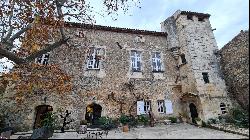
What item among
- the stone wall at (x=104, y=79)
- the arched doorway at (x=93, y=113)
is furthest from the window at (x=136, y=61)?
the arched doorway at (x=93, y=113)

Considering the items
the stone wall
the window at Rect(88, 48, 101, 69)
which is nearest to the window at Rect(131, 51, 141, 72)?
the stone wall

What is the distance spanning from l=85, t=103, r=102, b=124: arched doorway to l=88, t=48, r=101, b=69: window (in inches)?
103

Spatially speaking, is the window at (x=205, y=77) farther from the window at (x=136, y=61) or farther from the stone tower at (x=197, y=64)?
the window at (x=136, y=61)

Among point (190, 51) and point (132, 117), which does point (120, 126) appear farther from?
point (190, 51)

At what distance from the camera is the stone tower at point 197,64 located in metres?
13.3

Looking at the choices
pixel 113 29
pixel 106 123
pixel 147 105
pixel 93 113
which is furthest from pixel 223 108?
pixel 113 29

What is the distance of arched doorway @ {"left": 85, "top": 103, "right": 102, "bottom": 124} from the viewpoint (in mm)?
13531

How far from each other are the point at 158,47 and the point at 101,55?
4.47 meters

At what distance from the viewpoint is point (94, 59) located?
14547mm

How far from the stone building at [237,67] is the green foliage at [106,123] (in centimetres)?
799

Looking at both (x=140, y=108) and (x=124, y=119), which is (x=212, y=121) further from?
(x=124, y=119)

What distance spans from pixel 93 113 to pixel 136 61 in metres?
4.78

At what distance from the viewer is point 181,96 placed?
14.5m

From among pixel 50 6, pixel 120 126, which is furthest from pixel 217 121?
pixel 50 6
